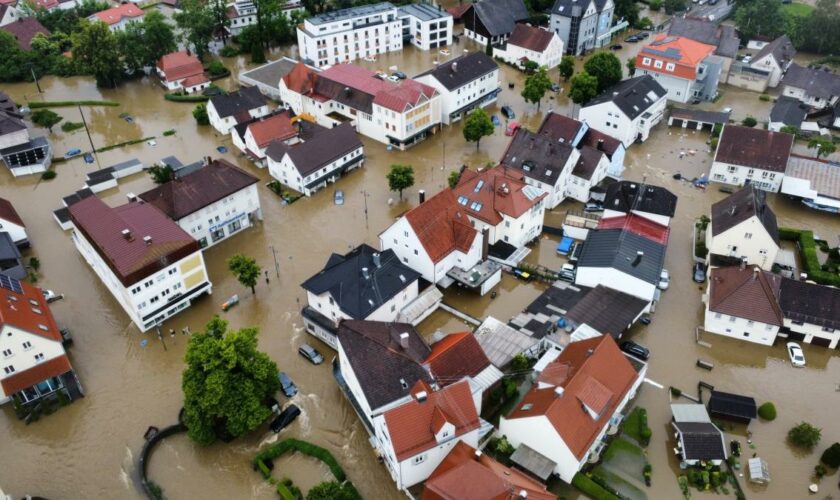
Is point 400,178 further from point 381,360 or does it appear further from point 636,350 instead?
point 636,350

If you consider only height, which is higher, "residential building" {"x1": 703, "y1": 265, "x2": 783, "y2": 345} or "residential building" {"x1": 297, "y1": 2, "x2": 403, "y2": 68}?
"residential building" {"x1": 297, "y1": 2, "x2": 403, "y2": 68}

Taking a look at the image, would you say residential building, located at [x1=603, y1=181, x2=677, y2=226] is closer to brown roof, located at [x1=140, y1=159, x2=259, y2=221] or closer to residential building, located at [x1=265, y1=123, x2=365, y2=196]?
residential building, located at [x1=265, y1=123, x2=365, y2=196]

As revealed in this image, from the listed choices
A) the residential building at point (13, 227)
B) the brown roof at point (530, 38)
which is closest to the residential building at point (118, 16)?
the residential building at point (13, 227)

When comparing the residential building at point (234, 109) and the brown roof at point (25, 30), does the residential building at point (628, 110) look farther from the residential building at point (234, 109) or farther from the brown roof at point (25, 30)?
the brown roof at point (25, 30)

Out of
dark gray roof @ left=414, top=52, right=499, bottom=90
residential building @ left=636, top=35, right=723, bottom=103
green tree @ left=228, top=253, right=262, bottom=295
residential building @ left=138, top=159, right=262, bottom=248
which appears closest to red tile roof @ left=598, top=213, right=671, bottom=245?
dark gray roof @ left=414, top=52, right=499, bottom=90

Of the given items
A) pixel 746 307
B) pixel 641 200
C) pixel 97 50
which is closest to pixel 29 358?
pixel 641 200

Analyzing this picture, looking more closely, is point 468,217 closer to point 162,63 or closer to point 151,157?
point 151,157

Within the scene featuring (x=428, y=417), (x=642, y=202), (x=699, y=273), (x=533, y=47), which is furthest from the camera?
(x=533, y=47)
